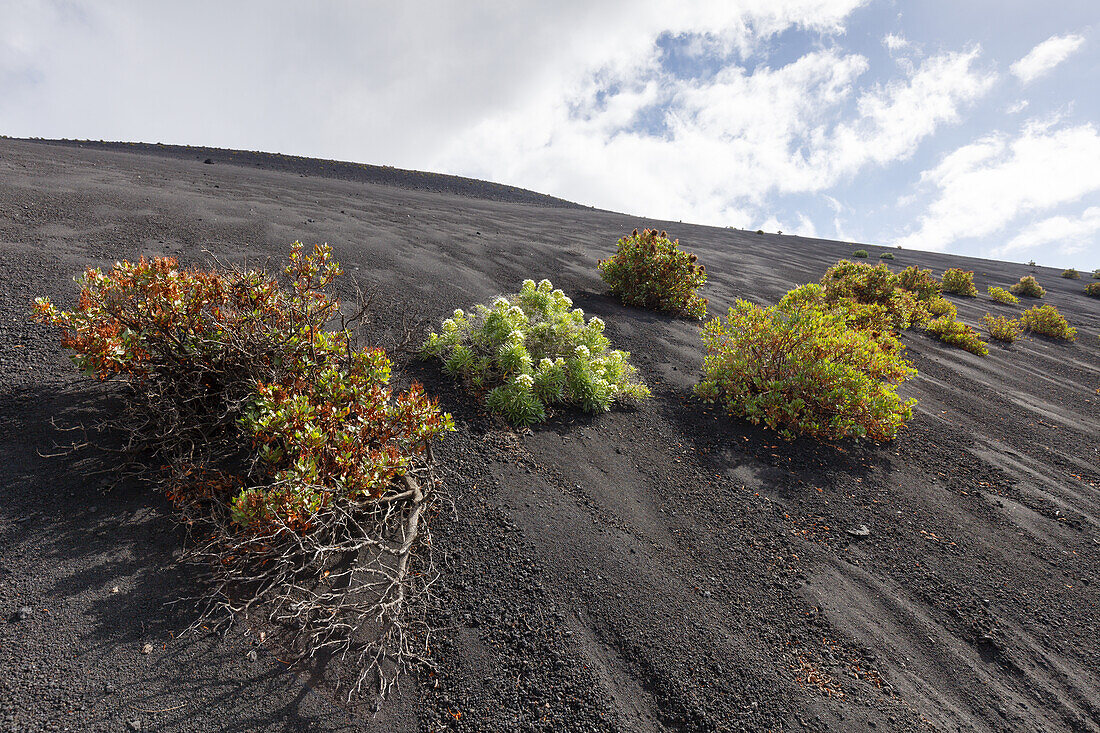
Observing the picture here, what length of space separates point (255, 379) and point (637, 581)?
2.55 meters

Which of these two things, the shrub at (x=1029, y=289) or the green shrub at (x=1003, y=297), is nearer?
the green shrub at (x=1003, y=297)

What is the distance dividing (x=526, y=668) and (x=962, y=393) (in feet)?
22.9

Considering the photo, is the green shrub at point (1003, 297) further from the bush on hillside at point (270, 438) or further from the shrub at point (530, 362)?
the bush on hillside at point (270, 438)

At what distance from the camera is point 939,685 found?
7.60ft

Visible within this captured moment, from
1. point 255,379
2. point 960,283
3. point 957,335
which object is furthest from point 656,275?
point 960,283

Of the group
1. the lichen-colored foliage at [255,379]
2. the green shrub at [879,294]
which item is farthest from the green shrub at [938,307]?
the lichen-colored foliage at [255,379]

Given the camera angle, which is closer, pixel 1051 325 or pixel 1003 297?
pixel 1051 325

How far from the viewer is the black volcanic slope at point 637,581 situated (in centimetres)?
186

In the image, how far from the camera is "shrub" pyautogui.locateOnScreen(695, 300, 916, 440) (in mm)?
4273

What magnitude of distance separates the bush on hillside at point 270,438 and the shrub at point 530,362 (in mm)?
1104

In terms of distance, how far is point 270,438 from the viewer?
225 centimetres

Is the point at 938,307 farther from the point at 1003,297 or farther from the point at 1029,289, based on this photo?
the point at 1029,289

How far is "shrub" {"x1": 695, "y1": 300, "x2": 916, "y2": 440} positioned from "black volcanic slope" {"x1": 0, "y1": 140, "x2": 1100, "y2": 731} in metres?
0.28

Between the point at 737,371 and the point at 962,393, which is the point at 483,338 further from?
the point at 962,393
